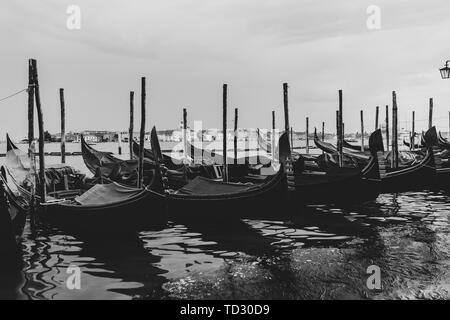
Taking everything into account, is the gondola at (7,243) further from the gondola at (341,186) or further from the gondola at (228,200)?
the gondola at (341,186)

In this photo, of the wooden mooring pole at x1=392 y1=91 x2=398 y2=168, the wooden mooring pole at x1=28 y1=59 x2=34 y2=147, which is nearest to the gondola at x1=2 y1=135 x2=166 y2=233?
the wooden mooring pole at x1=28 y1=59 x2=34 y2=147

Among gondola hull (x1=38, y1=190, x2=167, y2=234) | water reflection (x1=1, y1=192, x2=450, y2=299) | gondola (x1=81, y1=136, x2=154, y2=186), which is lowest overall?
water reflection (x1=1, y1=192, x2=450, y2=299)

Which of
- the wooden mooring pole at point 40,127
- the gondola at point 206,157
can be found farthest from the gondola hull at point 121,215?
the gondola at point 206,157

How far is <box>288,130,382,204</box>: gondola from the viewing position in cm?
1209

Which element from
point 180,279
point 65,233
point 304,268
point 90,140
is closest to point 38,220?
point 65,233

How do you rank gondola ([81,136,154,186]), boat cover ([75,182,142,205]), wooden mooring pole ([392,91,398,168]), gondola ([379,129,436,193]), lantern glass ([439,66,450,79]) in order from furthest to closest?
wooden mooring pole ([392,91,398,168]) < gondola ([81,136,154,186]) < gondola ([379,129,436,193]) < boat cover ([75,182,142,205]) < lantern glass ([439,66,450,79])

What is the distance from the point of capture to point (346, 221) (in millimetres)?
10812

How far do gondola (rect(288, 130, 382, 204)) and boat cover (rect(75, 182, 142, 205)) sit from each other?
4764 millimetres

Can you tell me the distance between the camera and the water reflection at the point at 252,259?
5.66 meters

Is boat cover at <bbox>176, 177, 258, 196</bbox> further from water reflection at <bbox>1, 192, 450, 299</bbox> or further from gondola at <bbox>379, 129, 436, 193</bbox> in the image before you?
gondola at <bbox>379, 129, 436, 193</bbox>

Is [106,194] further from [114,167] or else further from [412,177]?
[412,177]

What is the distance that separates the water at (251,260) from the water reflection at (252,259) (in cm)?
2

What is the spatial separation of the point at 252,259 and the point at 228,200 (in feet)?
9.63

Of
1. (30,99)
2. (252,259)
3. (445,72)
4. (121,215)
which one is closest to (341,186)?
(445,72)
